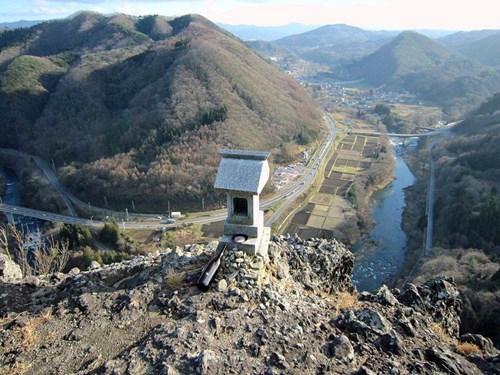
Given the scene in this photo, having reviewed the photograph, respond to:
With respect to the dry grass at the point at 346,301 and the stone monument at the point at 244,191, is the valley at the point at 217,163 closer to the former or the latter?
the dry grass at the point at 346,301

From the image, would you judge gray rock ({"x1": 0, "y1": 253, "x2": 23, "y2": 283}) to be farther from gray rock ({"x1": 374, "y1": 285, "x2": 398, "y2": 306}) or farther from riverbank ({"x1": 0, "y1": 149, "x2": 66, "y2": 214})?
riverbank ({"x1": 0, "y1": 149, "x2": 66, "y2": 214})

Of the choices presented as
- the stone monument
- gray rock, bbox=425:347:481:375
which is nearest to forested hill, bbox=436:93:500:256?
gray rock, bbox=425:347:481:375

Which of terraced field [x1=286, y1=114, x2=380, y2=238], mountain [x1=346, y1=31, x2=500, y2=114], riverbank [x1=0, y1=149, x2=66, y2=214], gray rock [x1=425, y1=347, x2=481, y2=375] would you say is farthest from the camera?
mountain [x1=346, y1=31, x2=500, y2=114]

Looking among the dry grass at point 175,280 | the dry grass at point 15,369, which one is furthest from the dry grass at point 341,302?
the dry grass at point 15,369

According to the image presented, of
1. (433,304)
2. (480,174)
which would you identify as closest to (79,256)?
(433,304)

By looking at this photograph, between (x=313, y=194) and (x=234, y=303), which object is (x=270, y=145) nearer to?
(x=313, y=194)

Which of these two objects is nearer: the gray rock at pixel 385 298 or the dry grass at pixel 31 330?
the dry grass at pixel 31 330

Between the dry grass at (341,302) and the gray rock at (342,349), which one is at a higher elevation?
the gray rock at (342,349)
